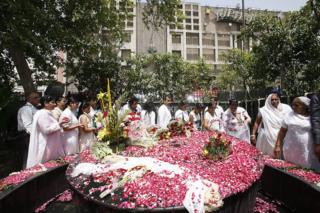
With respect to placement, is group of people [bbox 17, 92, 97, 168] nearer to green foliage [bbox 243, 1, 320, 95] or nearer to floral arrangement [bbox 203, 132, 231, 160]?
floral arrangement [bbox 203, 132, 231, 160]

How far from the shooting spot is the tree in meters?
7.94

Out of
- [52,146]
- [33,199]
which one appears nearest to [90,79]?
[52,146]

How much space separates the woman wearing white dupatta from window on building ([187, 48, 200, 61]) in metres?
41.7

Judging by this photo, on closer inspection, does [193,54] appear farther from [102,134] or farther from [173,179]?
[173,179]

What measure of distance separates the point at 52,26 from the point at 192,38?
38.9m

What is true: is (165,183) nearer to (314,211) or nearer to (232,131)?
(314,211)

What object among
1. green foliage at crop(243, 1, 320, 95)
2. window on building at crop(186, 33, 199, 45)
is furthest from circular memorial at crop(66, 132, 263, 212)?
window on building at crop(186, 33, 199, 45)

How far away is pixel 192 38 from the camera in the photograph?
151 ft

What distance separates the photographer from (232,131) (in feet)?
21.6

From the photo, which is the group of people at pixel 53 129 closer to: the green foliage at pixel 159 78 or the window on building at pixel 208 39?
the green foliage at pixel 159 78

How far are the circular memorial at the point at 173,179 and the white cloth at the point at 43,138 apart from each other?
1.20 meters

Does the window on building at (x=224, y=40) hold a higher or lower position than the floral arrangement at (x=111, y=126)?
higher

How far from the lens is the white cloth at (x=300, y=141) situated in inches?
161

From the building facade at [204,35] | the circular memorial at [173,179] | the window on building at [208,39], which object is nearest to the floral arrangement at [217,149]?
the circular memorial at [173,179]
